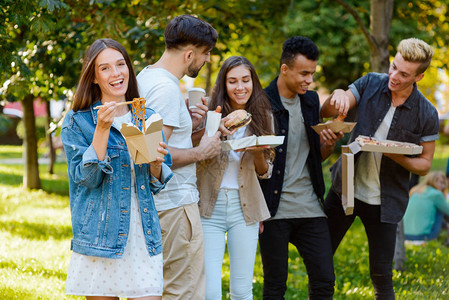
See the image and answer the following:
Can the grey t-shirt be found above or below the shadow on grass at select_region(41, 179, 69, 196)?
above

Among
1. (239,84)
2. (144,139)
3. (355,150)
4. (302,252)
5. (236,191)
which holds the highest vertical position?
(239,84)

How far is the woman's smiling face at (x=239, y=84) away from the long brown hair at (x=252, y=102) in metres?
0.04

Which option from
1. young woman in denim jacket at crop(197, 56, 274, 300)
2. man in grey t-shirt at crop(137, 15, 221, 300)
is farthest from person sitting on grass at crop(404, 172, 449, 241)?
man in grey t-shirt at crop(137, 15, 221, 300)

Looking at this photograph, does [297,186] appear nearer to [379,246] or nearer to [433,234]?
[379,246]

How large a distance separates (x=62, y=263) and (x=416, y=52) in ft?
11.9

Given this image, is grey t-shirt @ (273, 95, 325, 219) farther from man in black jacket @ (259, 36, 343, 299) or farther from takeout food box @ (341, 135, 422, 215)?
takeout food box @ (341, 135, 422, 215)

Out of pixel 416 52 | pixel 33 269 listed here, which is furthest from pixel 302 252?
pixel 33 269

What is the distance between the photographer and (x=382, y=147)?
3617 millimetres

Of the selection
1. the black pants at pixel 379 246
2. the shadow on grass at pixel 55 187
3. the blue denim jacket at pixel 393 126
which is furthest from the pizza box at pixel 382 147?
the shadow on grass at pixel 55 187

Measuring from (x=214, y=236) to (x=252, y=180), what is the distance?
413 mm

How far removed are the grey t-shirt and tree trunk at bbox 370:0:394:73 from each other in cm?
220

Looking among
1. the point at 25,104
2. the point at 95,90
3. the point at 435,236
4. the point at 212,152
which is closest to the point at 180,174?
the point at 212,152

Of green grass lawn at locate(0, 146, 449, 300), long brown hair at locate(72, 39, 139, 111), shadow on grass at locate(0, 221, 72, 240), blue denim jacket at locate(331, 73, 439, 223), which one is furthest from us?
shadow on grass at locate(0, 221, 72, 240)

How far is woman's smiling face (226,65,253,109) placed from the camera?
11.5 ft
